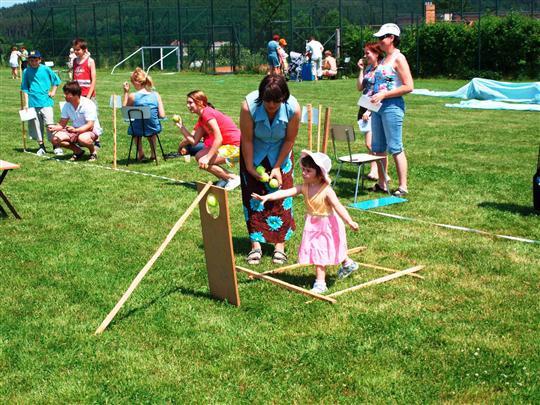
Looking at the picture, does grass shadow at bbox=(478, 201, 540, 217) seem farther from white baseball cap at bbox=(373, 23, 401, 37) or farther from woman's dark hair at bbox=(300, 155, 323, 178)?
woman's dark hair at bbox=(300, 155, 323, 178)

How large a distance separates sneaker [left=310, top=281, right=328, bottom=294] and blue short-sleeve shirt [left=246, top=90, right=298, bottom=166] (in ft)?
4.27

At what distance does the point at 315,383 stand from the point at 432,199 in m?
5.15

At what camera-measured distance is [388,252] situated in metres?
7.08

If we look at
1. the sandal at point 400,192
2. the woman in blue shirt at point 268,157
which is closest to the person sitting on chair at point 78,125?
the sandal at point 400,192

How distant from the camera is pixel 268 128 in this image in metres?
6.62

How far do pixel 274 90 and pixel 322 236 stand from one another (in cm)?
126

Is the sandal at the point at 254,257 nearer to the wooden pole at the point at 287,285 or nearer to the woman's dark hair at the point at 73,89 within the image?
the wooden pole at the point at 287,285

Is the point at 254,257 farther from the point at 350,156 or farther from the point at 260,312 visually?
the point at 350,156

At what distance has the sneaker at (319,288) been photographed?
5957 millimetres

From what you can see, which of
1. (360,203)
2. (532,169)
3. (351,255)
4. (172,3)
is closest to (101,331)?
(351,255)

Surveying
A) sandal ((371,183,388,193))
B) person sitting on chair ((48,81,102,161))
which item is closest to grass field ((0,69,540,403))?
sandal ((371,183,388,193))

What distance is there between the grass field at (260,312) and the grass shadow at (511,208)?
33 millimetres

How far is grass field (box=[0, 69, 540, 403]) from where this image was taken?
4.48 m

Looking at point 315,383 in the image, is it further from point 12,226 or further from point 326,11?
point 326,11
